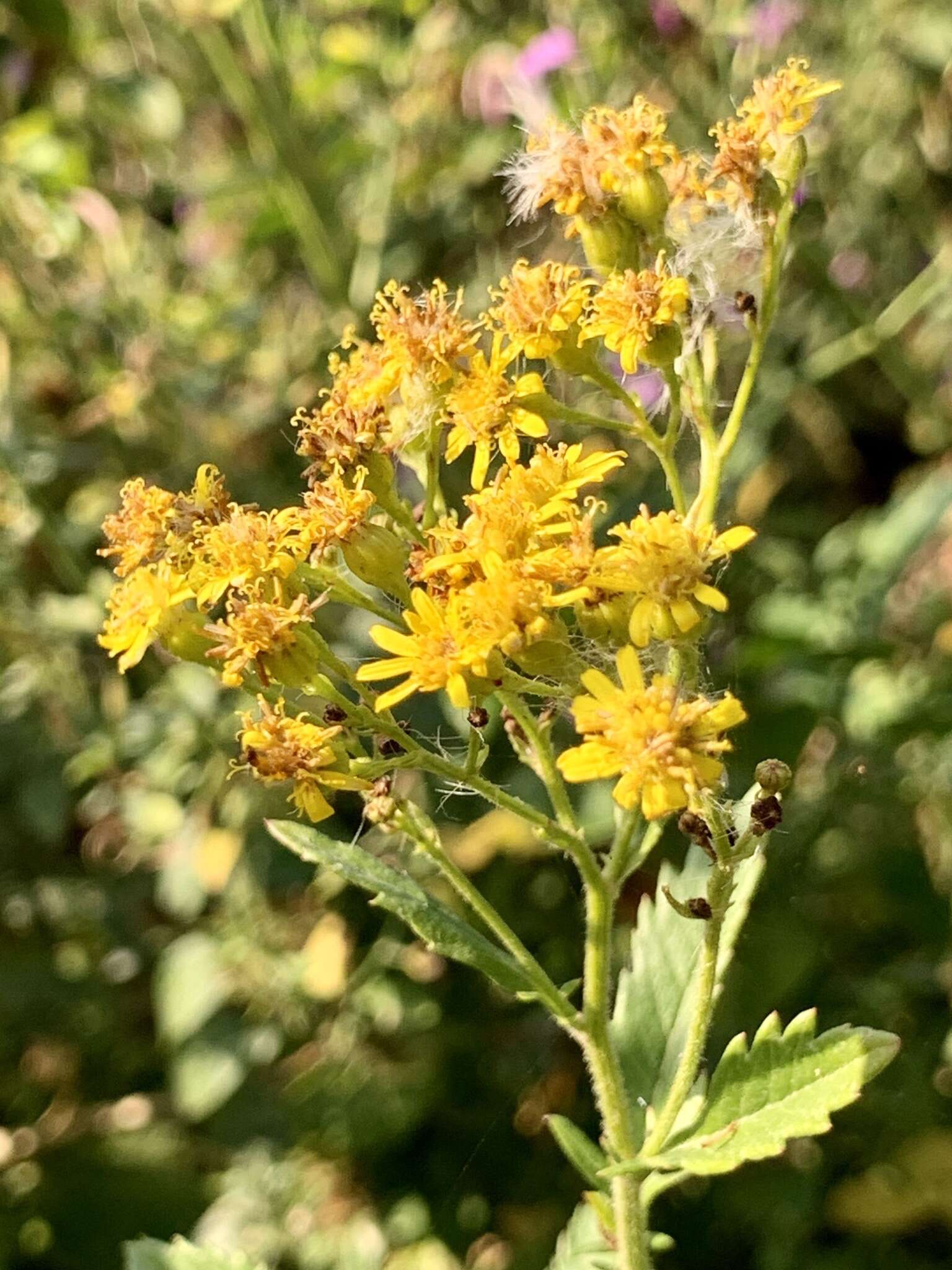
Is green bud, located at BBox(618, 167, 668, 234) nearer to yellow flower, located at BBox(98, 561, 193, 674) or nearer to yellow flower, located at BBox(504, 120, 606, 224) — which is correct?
yellow flower, located at BBox(504, 120, 606, 224)

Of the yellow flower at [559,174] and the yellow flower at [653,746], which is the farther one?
the yellow flower at [559,174]

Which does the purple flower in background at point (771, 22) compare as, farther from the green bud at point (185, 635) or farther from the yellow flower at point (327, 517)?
the green bud at point (185, 635)

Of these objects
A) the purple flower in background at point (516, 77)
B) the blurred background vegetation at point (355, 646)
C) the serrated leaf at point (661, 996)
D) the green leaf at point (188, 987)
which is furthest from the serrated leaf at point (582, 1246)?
the purple flower in background at point (516, 77)

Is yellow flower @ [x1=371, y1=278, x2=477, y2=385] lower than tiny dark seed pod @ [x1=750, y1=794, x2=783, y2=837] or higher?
higher

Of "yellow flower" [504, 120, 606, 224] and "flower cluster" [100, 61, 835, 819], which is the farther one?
"yellow flower" [504, 120, 606, 224]

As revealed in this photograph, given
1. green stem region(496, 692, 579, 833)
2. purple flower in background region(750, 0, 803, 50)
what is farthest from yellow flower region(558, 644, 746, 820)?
purple flower in background region(750, 0, 803, 50)

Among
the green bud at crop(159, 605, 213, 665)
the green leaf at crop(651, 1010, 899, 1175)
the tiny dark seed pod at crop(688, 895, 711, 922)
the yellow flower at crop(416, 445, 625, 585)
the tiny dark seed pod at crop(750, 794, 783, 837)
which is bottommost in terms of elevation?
the green leaf at crop(651, 1010, 899, 1175)
